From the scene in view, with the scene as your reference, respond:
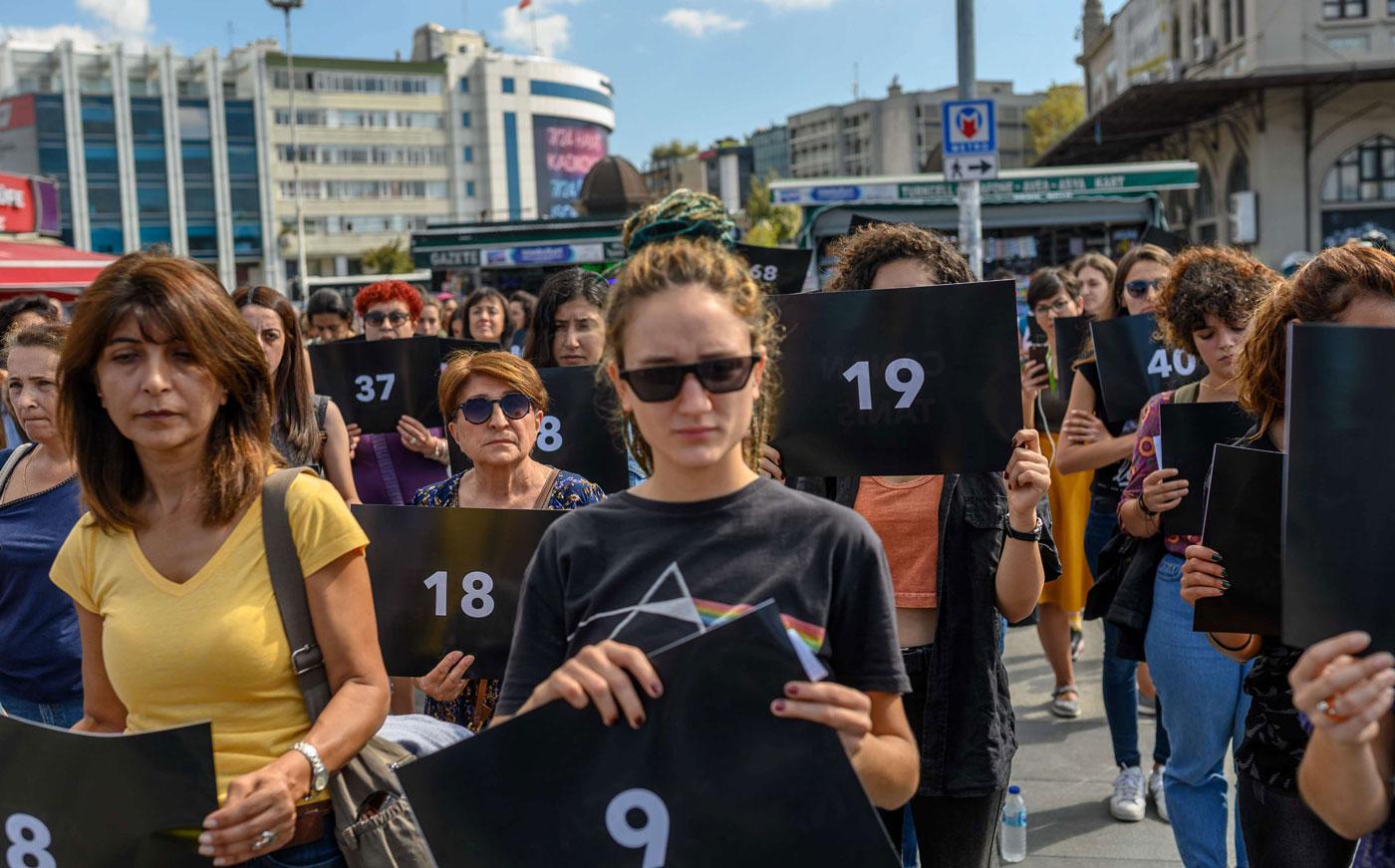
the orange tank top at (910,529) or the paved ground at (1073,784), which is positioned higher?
the orange tank top at (910,529)

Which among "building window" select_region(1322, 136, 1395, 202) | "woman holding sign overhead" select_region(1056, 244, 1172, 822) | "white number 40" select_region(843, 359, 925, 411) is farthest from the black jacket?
"building window" select_region(1322, 136, 1395, 202)

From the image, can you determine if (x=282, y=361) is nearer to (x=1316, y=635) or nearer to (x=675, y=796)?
(x=675, y=796)

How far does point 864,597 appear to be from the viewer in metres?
1.88

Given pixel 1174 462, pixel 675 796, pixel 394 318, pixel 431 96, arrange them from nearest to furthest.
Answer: pixel 675 796
pixel 1174 462
pixel 394 318
pixel 431 96

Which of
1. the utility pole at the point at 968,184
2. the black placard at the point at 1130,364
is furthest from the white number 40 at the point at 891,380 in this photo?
the utility pole at the point at 968,184

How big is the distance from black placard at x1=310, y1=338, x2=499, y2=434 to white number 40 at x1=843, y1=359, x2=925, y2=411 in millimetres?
3158

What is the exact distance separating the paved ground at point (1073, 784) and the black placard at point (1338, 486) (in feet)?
9.54

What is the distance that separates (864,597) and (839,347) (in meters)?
1.00

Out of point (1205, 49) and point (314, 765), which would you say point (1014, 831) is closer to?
point (314, 765)

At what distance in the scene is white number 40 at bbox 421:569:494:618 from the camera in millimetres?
3146

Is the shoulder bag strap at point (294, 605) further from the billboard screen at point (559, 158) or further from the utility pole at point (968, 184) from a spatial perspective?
the billboard screen at point (559, 158)

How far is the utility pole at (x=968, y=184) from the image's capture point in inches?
434

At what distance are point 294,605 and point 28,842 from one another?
0.62 metres

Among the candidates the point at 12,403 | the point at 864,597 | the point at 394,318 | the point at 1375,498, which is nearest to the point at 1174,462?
the point at 1375,498
